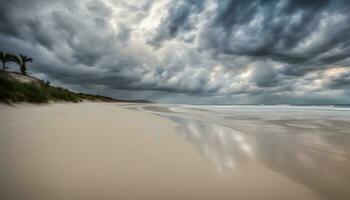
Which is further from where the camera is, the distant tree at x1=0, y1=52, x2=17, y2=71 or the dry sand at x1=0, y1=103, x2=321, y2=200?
the distant tree at x1=0, y1=52, x2=17, y2=71

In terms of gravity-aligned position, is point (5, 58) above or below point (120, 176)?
above

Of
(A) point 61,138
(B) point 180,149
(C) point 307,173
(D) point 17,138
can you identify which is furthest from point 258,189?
(D) point 17,138

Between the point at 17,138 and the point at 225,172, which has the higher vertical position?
the point at 17,138

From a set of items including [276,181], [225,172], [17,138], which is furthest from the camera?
[17,138]

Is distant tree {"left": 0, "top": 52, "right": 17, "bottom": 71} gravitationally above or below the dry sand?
above

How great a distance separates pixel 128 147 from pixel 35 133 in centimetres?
214

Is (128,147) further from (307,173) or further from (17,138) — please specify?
(307,173)

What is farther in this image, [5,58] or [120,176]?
[5,58]

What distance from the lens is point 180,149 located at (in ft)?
12.9

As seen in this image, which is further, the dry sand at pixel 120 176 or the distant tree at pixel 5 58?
the distant tree at pixel 5 58

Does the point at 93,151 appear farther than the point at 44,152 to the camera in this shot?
Yes

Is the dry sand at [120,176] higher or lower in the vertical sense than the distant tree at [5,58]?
lower

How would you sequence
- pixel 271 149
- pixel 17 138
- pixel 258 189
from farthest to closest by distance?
pixel 271 149 → pixel 17 138 → pixel 258 189

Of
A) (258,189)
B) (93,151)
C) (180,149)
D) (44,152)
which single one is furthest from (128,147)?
(258,189)
